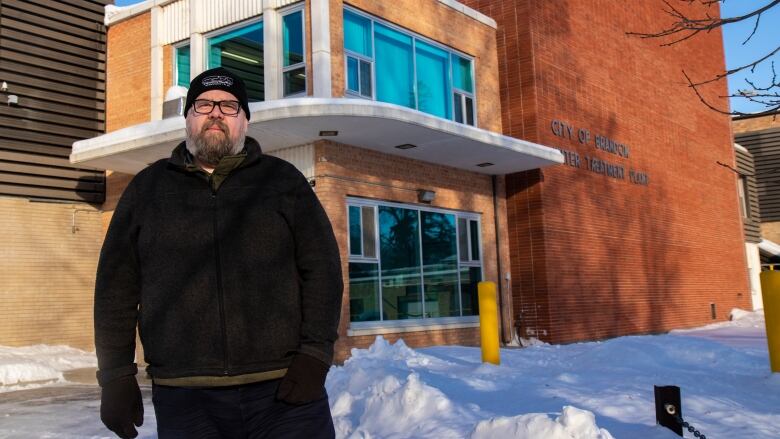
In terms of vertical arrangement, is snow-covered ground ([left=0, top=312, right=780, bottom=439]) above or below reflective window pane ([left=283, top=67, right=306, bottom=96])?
below

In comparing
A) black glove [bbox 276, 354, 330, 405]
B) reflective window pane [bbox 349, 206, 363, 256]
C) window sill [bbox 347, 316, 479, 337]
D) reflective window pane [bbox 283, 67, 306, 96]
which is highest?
reflective window pane [bbox 283, 67, 306, 96]

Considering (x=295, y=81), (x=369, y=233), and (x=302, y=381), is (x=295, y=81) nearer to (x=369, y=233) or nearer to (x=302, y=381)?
(x=369, y=233)

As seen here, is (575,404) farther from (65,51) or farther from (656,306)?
(656,306)

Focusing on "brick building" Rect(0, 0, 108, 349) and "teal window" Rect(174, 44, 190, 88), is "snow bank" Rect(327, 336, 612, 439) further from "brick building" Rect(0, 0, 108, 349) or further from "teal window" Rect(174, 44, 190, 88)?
"teal window" Rect(174, 44, 190, 88)

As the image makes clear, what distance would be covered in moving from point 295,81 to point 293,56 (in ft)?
1.62

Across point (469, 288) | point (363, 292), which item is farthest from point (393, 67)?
point (469, 288)

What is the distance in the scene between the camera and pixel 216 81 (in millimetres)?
3037

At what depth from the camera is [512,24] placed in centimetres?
1683

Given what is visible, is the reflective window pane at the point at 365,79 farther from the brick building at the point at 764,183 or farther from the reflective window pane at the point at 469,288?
the brick building at the point at 764,183

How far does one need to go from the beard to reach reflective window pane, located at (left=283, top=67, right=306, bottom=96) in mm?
10171

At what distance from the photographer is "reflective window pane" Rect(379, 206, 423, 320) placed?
13.4m

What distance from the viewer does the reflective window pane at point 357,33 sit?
13266 millimetres

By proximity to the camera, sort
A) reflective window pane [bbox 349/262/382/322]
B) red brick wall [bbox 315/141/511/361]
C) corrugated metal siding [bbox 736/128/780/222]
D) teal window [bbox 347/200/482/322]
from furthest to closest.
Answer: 1. corrugated metal siding [bbox 736/128/780/222]
2. teal window [bbox 347/200/482/322]
3. reflective window pane [bbox 349/262/382/322]
4. red brick wall [bbox 315/141/511/361]

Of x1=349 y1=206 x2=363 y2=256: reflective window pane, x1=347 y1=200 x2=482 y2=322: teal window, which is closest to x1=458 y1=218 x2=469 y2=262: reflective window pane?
x1=347 y1=200 x2=482 y2=322: teal window
